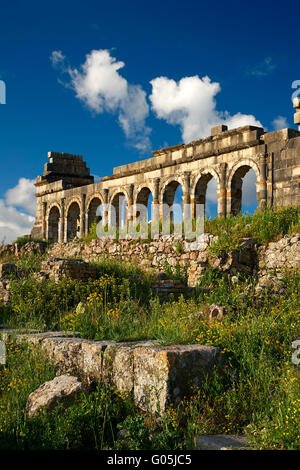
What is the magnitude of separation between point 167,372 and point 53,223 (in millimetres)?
25105

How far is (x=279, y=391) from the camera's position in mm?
4453

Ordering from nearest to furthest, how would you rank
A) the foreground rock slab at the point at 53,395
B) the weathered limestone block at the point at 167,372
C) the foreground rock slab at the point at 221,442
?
the foreground rock slab at the point at 221,442
the weathered limestone block at the point at 167,372
the foreground rock slab at the point at 53,395

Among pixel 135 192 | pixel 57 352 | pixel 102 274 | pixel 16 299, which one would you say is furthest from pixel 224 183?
pixel 57 352

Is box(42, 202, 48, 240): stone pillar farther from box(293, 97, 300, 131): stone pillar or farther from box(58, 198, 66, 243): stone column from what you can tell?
box(293, 97, 300, 131): stone pillar

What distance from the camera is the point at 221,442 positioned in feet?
12.8

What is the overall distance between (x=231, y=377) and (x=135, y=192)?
17456 mm

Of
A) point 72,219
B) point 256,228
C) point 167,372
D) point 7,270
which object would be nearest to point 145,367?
point 167,372

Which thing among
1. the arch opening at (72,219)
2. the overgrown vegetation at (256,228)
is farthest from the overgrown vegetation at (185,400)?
the arch opening at (72,219)

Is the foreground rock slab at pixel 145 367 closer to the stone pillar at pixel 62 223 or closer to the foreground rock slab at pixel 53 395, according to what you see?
the foreground rock slab at pixel 53 395

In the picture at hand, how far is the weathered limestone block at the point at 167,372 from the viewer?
4.41 metres

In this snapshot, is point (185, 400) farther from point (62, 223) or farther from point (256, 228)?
point (62, 223)

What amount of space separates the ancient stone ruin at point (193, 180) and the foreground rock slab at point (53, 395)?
1067cm

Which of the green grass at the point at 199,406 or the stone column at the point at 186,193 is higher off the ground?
the stone column at the point at 186,193
